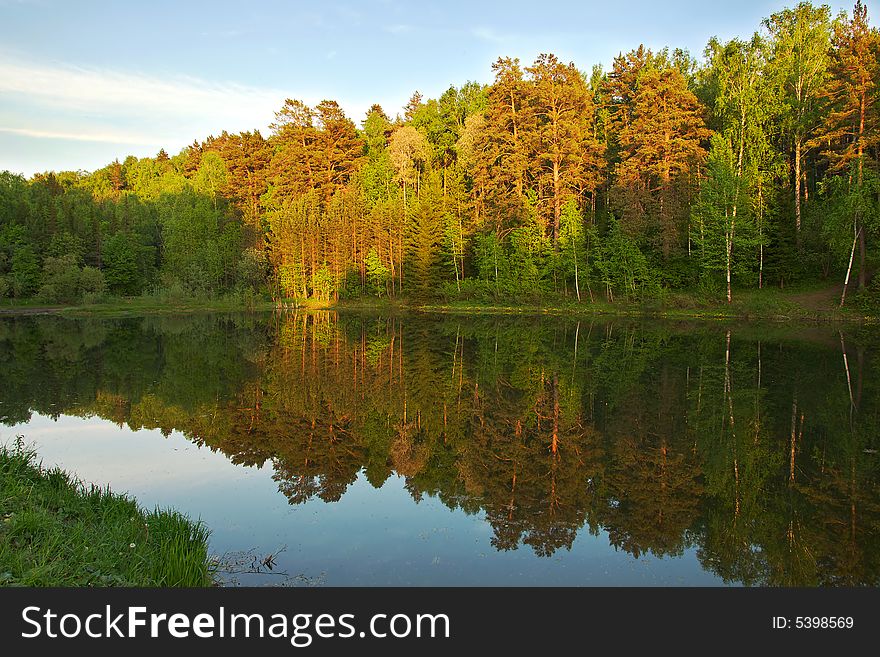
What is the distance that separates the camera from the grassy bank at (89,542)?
533 centimetres

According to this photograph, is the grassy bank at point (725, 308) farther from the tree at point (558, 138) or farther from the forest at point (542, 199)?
the tree at point (558, 138)

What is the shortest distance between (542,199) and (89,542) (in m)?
46.6

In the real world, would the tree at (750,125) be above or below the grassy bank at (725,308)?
above

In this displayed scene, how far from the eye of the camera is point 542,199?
4891cm

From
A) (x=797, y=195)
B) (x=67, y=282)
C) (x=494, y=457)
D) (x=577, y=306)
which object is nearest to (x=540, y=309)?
(x=577, y=306)

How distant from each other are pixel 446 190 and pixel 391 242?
775 centimetres

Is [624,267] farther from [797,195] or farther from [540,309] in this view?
[797,195]

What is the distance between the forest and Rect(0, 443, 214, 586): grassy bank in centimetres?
3786

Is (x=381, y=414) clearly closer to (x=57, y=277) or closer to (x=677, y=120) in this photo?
(x=677, y=120)

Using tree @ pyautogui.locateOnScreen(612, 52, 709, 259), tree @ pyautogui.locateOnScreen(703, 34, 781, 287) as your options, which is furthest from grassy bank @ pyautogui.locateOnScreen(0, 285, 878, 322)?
tree @ pyautogui.locateOnScreen(612, 52, 709, 259)

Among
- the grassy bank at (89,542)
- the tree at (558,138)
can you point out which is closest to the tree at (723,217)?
the tree at (558,138)

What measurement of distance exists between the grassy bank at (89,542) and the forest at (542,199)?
37.9 meters

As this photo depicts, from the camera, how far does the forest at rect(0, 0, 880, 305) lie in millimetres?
38375

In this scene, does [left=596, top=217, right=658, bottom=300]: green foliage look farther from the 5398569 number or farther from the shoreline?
the 5398569 number
